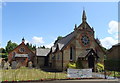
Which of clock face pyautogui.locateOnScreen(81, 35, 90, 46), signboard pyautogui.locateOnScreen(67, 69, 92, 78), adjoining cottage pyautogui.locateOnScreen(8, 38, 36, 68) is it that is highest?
clock face pyautogui.locateOnScreen(81, 35, 90, 46)

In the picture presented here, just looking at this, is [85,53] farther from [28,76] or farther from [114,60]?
[28,76]

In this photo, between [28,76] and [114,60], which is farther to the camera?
[114,60]

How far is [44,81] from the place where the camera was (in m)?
18.6

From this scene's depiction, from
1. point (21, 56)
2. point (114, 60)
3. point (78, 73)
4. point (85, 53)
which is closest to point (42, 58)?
point (21, 56)

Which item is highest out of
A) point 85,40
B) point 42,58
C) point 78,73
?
point 85,40

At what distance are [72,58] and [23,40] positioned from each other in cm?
2348

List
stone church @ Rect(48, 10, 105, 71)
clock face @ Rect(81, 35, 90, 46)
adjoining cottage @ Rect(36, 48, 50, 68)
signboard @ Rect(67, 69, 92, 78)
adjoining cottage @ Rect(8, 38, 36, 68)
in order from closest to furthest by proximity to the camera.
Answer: signboard @ Rect(67, 69, 92, 78) < stone church @ Rect(48, 10, 105, 71) < clock face @ Rect(81, 35, 90, 46) < adjoining cottage @ Rect(8, 38, 36, 68) < adjoining cottage @ Rect(36, 48, 50, 68)

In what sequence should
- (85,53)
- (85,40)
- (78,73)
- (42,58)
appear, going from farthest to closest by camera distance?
(42,58)
(85,40)
(85,53)
(78,73)

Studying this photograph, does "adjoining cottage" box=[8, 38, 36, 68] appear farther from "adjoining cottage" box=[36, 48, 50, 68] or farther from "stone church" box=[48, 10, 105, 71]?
"stone church" box=[48, 10, 105, 71]

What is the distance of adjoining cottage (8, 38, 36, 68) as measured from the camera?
151 feet

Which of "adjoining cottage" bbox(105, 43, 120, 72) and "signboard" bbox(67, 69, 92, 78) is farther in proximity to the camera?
"adjoining cottage" bbox(105, 43, 120, 72)

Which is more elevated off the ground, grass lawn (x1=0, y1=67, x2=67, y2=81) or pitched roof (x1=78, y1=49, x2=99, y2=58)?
pitched roof (x1=78, y1=49, x2=99, y2=58)

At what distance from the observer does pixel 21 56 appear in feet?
151

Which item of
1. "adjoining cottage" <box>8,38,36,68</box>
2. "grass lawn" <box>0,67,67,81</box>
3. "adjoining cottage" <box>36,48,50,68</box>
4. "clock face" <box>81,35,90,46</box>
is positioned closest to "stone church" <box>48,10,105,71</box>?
"clock face" <box>81,35,90,46</box>
